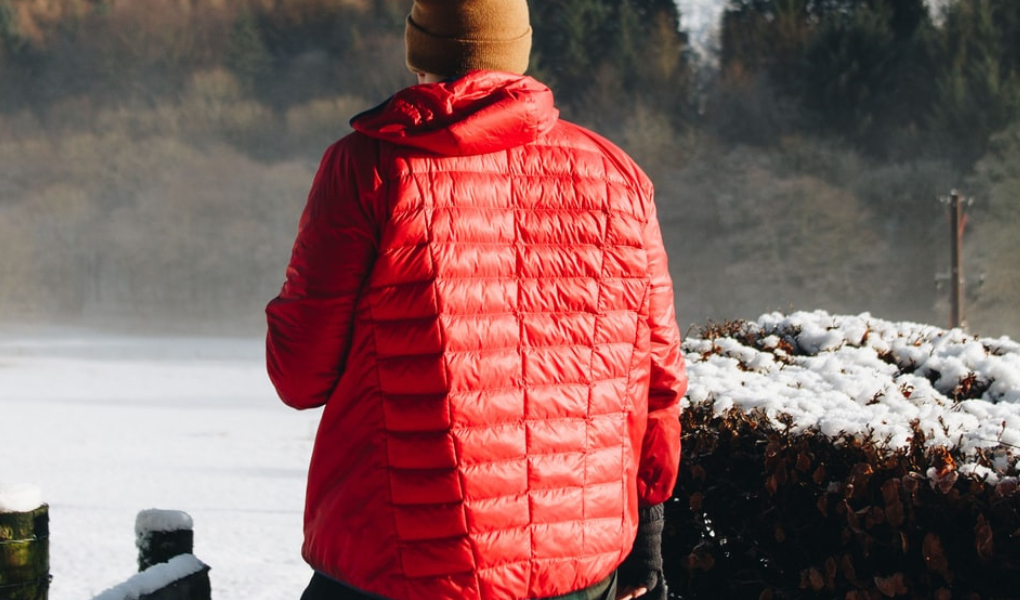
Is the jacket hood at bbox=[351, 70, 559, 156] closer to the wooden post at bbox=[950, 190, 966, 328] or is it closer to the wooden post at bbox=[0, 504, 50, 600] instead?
the wooden post at bbox=[0, 504, 50, 600]

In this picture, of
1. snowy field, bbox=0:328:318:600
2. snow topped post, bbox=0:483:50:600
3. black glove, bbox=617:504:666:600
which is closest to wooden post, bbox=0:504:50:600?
snow topped post, bbox=0:483:50:600

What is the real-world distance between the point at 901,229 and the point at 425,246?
99.9 ft

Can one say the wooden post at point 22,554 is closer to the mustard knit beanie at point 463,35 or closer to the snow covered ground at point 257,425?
the mustard knit beanie at point 463,35

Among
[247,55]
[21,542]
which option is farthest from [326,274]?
[247,55]

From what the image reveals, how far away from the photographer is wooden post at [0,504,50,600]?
6.74ft

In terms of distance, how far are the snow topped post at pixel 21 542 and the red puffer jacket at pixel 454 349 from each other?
914mm

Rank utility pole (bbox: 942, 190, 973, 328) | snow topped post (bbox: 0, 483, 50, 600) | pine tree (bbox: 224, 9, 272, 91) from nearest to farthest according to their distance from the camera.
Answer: snow topped post (bbox: 0, 483, 50, 600) → utility pole (bbox: 942, 190, 973, 328) → pine tree (bbox: 224, 9, 272, 91)

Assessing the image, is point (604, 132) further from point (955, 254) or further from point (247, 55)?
point (955, 254)

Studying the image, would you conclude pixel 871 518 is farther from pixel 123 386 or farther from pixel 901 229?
pixel 901 229

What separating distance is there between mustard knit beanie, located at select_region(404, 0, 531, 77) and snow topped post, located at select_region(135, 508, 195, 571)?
132 cm

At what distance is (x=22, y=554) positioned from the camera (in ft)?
6.79

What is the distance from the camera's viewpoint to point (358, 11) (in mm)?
34438

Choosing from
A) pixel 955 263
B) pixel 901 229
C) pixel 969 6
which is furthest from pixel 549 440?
pixel 969 6

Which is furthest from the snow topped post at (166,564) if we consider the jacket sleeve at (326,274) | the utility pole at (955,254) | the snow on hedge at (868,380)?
the utility pole at (955,254)
